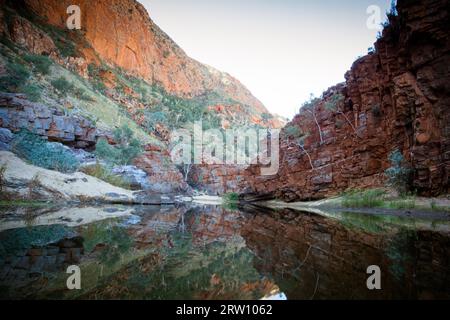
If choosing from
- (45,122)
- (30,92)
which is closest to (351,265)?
(45,122)

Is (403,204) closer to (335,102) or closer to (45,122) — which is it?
(335,102)

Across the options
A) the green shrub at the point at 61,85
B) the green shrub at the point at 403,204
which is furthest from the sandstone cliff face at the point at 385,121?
the green shrub at the point at 61,85

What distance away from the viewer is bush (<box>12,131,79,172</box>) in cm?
1942

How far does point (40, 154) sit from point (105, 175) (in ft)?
17.1

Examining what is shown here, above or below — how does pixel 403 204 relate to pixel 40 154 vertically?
below

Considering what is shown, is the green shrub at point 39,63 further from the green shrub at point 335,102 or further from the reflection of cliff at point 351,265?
the reflection of cliff at point 351,265

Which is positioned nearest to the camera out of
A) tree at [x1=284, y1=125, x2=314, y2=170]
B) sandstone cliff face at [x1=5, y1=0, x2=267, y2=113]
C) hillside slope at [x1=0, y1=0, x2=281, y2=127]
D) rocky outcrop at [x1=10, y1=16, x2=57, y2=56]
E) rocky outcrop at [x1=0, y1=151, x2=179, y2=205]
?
rocky outcrop at [x1=0, y1=151, x2=179, y2=205]

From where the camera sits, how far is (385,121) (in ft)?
70.1

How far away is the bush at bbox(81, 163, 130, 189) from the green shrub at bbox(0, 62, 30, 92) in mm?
9904

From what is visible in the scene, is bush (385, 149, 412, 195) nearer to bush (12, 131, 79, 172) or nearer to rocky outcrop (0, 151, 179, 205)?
rocky outcrop (0, 151, 179, 205)

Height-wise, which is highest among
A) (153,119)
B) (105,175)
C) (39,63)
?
(39,63)

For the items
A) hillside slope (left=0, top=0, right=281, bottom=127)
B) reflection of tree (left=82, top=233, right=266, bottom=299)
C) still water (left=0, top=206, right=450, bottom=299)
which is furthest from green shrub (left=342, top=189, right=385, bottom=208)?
hillside slope (left=0, top=0, right=281, bottom=127)

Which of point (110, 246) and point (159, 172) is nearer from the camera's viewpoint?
point (110, 246)

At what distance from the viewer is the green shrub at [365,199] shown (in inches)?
676
